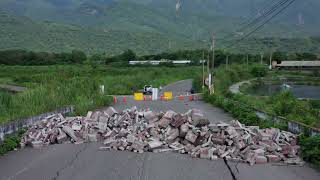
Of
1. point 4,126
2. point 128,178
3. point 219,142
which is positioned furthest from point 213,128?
point 4,126

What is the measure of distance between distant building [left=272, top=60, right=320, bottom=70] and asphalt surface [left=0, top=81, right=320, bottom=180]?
119m

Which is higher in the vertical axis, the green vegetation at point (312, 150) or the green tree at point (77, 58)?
the green tree at point (77, 58)

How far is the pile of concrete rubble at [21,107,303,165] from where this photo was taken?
14141 mm

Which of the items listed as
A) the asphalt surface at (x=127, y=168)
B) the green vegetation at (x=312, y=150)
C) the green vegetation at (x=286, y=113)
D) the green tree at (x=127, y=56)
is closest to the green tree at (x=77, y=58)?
the green tree at (x=127, y=56)

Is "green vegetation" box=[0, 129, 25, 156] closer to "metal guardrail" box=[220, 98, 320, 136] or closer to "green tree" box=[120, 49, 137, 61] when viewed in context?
"metal guardrail" box=[220, 98, 320, 136]

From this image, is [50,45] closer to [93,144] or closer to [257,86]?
[257,86]

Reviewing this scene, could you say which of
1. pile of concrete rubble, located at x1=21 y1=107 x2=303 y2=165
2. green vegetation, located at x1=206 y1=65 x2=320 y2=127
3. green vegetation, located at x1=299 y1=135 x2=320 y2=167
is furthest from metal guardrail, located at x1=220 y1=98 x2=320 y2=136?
green vegetation, located at x1=206 y1=65 x2=320 y2=127

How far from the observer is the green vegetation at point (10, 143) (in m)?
15.2

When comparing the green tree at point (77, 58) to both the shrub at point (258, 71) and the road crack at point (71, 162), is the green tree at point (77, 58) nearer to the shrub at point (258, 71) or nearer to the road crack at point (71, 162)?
the shrub at point (258, 71)

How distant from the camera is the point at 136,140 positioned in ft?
51.1

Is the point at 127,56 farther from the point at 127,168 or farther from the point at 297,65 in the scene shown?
the point at 127,168

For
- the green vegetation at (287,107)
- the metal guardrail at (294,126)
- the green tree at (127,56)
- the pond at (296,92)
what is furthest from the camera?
the green tree at (127,56)

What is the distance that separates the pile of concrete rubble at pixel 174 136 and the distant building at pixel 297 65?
379 ft

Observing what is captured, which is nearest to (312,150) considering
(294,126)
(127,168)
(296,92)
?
(294,126)
